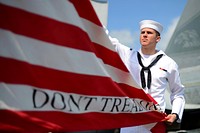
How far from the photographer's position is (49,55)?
2.36 feet

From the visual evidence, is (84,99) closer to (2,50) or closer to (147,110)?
(2,50)

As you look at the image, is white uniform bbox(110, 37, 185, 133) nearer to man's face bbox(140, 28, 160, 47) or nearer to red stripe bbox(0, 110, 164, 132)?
man's face bbox(140, 28, 160, 47)

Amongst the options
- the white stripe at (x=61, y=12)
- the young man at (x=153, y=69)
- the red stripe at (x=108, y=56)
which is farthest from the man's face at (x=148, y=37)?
the white stripe at (x=61, y=12)

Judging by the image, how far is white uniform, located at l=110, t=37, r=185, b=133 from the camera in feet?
4.91

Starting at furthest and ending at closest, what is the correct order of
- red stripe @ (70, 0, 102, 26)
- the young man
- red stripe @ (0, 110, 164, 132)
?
the young man, red stripe @ (70, 0, 102, 26), red stripe @ (0, 110, 164, 132)

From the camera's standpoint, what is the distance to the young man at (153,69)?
58.7 inches

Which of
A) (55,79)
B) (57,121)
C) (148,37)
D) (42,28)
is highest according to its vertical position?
(148,37)

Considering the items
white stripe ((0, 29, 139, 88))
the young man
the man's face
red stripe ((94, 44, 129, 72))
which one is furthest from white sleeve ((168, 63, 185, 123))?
white stripe ((0, 29, 139, 88))

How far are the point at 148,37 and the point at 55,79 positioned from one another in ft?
3.01

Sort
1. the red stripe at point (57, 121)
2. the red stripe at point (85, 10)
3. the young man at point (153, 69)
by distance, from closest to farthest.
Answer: the red stripe at point (57, 121) → the red stripe at point (85, 10) → the young man at point (153, 69)

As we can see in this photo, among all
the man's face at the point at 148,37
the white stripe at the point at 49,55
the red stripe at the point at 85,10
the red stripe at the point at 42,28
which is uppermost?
the man's face at the point at 148,37

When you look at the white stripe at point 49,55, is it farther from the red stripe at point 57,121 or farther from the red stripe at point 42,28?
the red stripe at point 57,121

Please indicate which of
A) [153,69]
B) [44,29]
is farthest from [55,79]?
[153,69]

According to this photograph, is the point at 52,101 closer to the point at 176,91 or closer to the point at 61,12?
the point at 61,12
